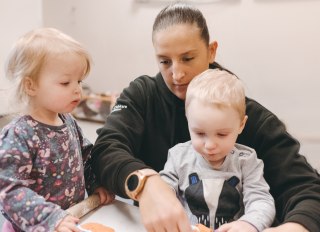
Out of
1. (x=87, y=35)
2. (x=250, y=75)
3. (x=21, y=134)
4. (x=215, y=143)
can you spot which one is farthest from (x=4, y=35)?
(x=215, y=143)

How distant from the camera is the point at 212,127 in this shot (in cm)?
91

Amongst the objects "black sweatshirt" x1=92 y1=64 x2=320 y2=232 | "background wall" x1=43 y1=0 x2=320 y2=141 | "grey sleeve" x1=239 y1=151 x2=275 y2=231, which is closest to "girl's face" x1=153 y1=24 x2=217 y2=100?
"black sweatshirt" x1=92 y1=64 x2=320 y2=232

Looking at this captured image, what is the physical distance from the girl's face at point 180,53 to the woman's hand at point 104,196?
38 cm

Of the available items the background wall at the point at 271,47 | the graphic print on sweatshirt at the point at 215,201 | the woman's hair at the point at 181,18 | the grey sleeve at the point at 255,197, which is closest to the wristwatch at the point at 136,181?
the graphic print on sweatshirt at the point at 215,201

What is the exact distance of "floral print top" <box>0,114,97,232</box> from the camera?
2.77 ft

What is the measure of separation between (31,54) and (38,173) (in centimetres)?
29

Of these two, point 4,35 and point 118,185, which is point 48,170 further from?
point 4,35

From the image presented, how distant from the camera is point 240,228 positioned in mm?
831

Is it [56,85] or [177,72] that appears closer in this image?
[56,85]

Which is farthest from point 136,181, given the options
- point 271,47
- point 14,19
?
point 14,19

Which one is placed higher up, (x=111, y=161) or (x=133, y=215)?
(x=111, y=161)

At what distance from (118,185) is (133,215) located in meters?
0.09

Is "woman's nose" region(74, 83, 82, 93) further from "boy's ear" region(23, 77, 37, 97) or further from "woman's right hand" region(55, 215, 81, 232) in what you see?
"woman's right hand" region(55, 215, 81, 232)

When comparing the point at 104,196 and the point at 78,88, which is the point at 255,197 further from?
the point at 78,88
